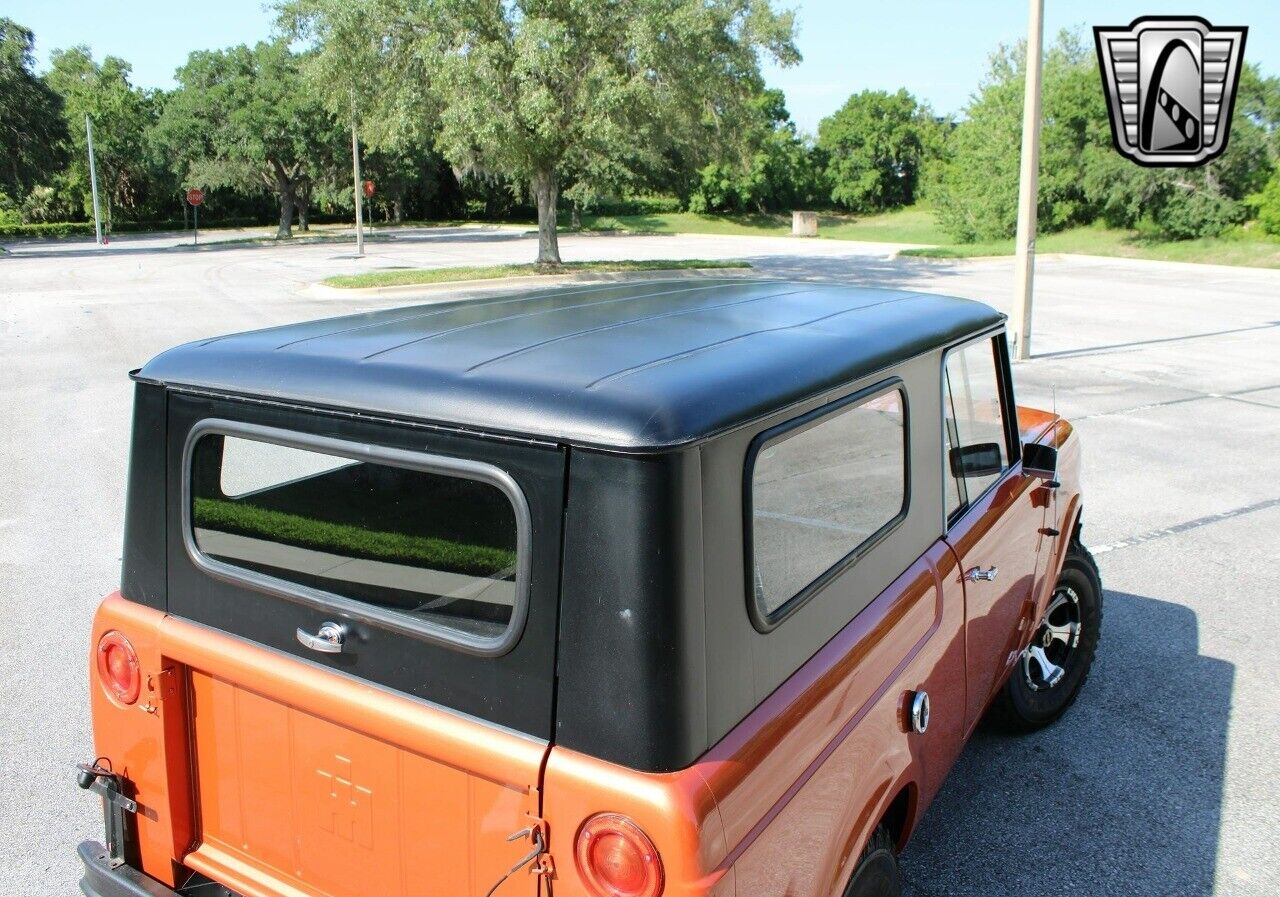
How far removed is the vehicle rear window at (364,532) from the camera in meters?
1.92

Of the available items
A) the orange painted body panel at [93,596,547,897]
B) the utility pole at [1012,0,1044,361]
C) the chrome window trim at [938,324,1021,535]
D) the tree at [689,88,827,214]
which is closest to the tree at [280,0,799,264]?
the utility pole at [1012,0,1044,361]

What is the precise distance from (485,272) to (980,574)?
73.4ft

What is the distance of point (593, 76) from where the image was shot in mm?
20672

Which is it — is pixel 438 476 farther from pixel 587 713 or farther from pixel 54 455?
pixel 54 455

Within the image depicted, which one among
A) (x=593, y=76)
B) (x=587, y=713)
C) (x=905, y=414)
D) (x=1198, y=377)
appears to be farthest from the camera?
(x=593, y=76)

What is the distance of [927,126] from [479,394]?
76857mm

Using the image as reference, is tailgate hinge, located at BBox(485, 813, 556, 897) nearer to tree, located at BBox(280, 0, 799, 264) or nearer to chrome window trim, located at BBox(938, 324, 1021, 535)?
chrome window trim, located at BBox(938, 324, 1021, 535)

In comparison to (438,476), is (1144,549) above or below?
below

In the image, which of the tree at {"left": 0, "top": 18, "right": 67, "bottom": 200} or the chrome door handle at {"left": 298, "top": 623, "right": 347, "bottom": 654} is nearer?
the chrome door handle at {"left": 298, "top": 623, "right": 347, "bottom": 654}

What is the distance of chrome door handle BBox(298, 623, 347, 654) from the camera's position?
207 cm

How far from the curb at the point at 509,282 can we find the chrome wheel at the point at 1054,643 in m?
14.8

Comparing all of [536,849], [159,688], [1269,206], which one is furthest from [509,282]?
[1269,206]

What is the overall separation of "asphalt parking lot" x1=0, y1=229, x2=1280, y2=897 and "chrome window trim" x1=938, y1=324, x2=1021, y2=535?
1170 millimetres

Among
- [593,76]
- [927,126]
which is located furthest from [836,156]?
[593,76]
